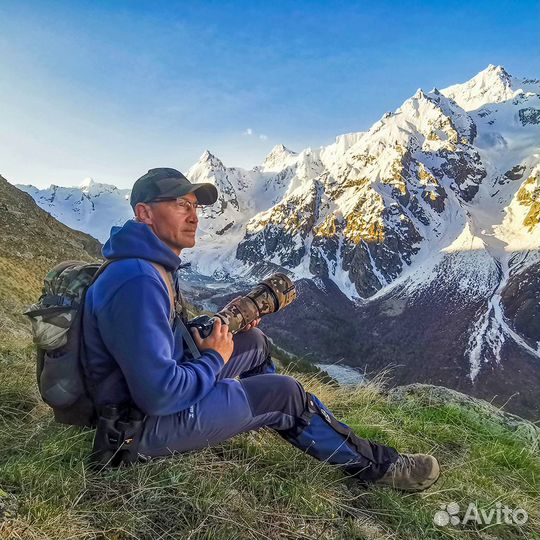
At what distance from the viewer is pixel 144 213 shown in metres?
2.97

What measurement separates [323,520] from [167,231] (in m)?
2.12

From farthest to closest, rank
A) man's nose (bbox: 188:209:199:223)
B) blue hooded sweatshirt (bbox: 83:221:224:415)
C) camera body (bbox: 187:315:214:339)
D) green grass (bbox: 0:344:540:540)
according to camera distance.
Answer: man's nose (bbox: 188:209:199:223), camera body (bbox: 187:315:214:339), blue hooded sweatshirt (bbox: 83:221:224:415), green grass (bbox: 0:344:540:540)

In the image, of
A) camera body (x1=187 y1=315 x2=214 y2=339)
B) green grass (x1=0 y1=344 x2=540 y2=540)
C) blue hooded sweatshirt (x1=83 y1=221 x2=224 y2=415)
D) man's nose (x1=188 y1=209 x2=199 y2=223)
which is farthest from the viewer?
man's nose (x1=188 y1=209 x2=199 y2=223)

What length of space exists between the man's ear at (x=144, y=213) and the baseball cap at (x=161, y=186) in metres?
0.05

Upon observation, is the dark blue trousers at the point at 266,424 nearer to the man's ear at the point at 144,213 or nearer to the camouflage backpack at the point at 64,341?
the camouflage backpack at the point at 64,341

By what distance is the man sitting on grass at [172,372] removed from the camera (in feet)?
7.80

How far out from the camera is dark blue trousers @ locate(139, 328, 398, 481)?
2.70m

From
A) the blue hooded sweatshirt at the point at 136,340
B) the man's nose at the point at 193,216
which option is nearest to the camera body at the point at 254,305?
the blue hooded sweatshirt at the point at 136,340

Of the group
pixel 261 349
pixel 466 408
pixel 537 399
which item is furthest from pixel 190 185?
pixel 537 399

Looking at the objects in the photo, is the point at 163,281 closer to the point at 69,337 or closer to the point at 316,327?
the point at 69,337

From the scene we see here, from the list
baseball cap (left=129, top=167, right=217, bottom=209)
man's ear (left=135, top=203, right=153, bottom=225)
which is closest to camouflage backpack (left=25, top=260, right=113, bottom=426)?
man's ear (left=135, top=203, right=153, bottom=225)

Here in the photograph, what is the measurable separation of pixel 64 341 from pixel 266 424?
4.77 feet

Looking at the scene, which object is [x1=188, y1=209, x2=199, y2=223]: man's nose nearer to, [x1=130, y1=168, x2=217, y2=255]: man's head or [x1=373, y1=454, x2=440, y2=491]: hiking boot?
[x1=130, y1=168, x2=217, y2=255]: man's head

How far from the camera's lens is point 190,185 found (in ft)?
9.85
